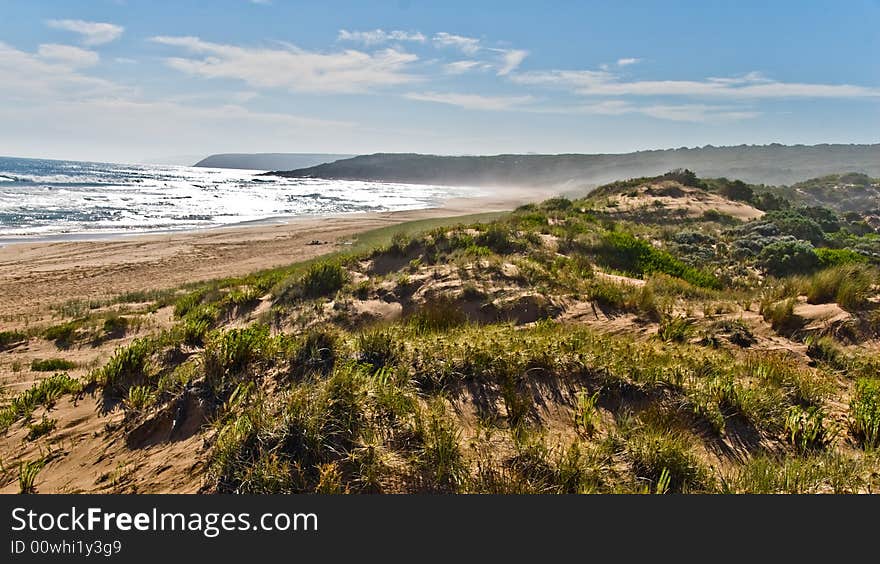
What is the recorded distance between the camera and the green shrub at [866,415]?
12.8 feet

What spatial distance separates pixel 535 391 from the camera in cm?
466

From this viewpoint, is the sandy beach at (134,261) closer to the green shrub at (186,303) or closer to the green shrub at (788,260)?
the green shrub at (186,303)

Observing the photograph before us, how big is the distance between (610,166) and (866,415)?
138 metres

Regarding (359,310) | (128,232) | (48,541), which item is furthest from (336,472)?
(128,232)

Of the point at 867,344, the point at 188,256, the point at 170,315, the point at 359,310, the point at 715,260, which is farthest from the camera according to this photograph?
the point at 188,256

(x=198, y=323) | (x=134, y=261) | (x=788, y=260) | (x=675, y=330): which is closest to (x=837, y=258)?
(x=788, y=260)

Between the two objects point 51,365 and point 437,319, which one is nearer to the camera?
point 437,319

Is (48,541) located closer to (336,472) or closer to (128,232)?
(336,472)

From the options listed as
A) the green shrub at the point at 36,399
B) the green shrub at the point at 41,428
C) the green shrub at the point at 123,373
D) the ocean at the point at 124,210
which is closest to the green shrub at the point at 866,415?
the green shrub at the point at 123,373

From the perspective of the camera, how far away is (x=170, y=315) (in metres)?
11.7

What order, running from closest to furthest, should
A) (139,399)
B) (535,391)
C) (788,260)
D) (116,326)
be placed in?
1. (535,391)
2. (139,399)
3. (116,326)
4. (788,260)

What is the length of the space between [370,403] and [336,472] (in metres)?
0.83

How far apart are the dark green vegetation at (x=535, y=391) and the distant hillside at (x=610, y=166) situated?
99147 mm

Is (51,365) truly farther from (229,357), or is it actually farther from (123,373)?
(229,357)
